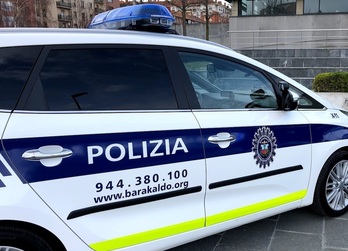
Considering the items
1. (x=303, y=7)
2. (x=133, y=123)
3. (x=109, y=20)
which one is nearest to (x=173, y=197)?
(x=133, y=123)

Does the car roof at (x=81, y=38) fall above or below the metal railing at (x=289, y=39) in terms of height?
below

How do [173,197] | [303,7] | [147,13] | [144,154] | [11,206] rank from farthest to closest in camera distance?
[303,7]
[147,13]
[173,197]
[144,154]
[11,206]

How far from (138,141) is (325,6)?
20.3 m

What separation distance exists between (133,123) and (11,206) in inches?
31.9

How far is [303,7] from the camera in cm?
1967

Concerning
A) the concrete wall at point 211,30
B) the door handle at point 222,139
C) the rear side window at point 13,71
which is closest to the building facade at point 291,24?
the concrete wall at point 211,30

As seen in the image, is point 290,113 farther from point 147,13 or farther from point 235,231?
point 147,13

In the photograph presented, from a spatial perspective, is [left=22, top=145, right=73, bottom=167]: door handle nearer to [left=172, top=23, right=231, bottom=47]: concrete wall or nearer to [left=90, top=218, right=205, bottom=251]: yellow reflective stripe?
[left=90, top=218, right=205, bottom=251]: yellow reflective stripe

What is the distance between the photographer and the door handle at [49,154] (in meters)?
1.87

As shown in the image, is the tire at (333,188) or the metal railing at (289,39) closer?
the tire at (333,188)

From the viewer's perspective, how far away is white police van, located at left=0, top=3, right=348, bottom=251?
1918 mm

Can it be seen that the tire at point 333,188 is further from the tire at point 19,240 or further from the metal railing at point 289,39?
the metal railing at point 289,39

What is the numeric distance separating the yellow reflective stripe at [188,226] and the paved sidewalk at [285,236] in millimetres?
359

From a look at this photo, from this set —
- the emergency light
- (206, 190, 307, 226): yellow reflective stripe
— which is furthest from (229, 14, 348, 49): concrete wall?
(206, 190, 307, 226): yellow reflective stripe
